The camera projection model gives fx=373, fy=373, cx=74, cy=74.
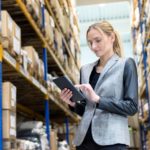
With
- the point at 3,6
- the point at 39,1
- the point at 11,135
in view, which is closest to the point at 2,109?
the point at 11,135

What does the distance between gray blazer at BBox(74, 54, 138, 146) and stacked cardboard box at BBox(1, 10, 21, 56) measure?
96 centimetres

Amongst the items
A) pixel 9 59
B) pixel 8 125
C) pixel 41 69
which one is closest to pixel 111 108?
pixel 8 125

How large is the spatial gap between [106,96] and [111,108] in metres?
0.12

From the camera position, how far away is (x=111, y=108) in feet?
6.66

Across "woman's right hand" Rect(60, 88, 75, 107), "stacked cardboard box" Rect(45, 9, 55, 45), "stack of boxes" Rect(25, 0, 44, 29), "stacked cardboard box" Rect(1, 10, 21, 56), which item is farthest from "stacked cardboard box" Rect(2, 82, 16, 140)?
"stacked cardboard box" Rect(45, 9, 55, 45)

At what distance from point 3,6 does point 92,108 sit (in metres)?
1.77

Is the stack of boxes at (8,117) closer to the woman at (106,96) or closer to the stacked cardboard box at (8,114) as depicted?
the stacked cardboard box at (8,114)

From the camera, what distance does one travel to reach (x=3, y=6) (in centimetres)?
349

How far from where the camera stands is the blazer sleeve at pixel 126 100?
2.03 meters

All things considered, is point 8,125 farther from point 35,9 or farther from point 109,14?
point 109,14

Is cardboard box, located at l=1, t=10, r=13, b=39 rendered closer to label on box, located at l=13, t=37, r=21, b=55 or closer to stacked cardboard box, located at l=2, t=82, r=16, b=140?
label on box, located at l=13, t=37, r=21, b=55

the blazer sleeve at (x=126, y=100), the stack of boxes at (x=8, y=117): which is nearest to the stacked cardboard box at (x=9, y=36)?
the stack of boxes at (x=8, y=117)

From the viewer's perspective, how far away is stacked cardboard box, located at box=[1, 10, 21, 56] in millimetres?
2801

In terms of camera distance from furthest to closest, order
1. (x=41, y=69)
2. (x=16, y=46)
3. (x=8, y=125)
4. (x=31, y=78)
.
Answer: (x=41, y=69), (x=31, y=78), (x=16, y=46), (x=8, y=125)
